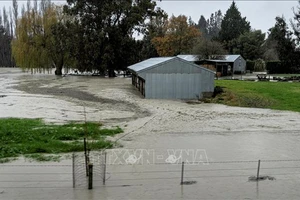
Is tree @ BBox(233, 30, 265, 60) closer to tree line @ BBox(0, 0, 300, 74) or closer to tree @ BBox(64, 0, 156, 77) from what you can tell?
tree line @ BBox(0, 0, 300, 74)

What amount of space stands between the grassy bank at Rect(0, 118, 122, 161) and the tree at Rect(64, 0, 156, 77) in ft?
101

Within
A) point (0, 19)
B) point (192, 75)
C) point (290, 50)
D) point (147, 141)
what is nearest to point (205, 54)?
point (290, 50)

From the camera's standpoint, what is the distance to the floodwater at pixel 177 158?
25.1ft

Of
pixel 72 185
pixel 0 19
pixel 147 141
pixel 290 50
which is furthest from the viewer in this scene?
pixel 0 19

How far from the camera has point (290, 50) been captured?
42.8 meters

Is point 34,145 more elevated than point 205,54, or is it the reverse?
point 205,54

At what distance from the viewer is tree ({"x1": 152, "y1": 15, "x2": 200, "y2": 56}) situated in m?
52.2

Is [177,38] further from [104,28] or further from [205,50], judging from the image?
[104,28]

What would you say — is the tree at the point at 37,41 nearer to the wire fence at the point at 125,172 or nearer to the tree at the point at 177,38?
the tree at the point at 177,38

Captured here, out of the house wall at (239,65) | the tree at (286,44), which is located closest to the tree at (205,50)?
the house wall at (239,65)

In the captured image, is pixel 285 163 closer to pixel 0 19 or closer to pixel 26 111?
pixel 26 111

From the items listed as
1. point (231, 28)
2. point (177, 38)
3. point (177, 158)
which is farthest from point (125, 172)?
point (231, 28)

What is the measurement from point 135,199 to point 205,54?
132ft

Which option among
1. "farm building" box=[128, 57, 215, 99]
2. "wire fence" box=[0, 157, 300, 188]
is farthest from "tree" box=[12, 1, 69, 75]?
"wire fence" box=[0, 157, 300, 188]
